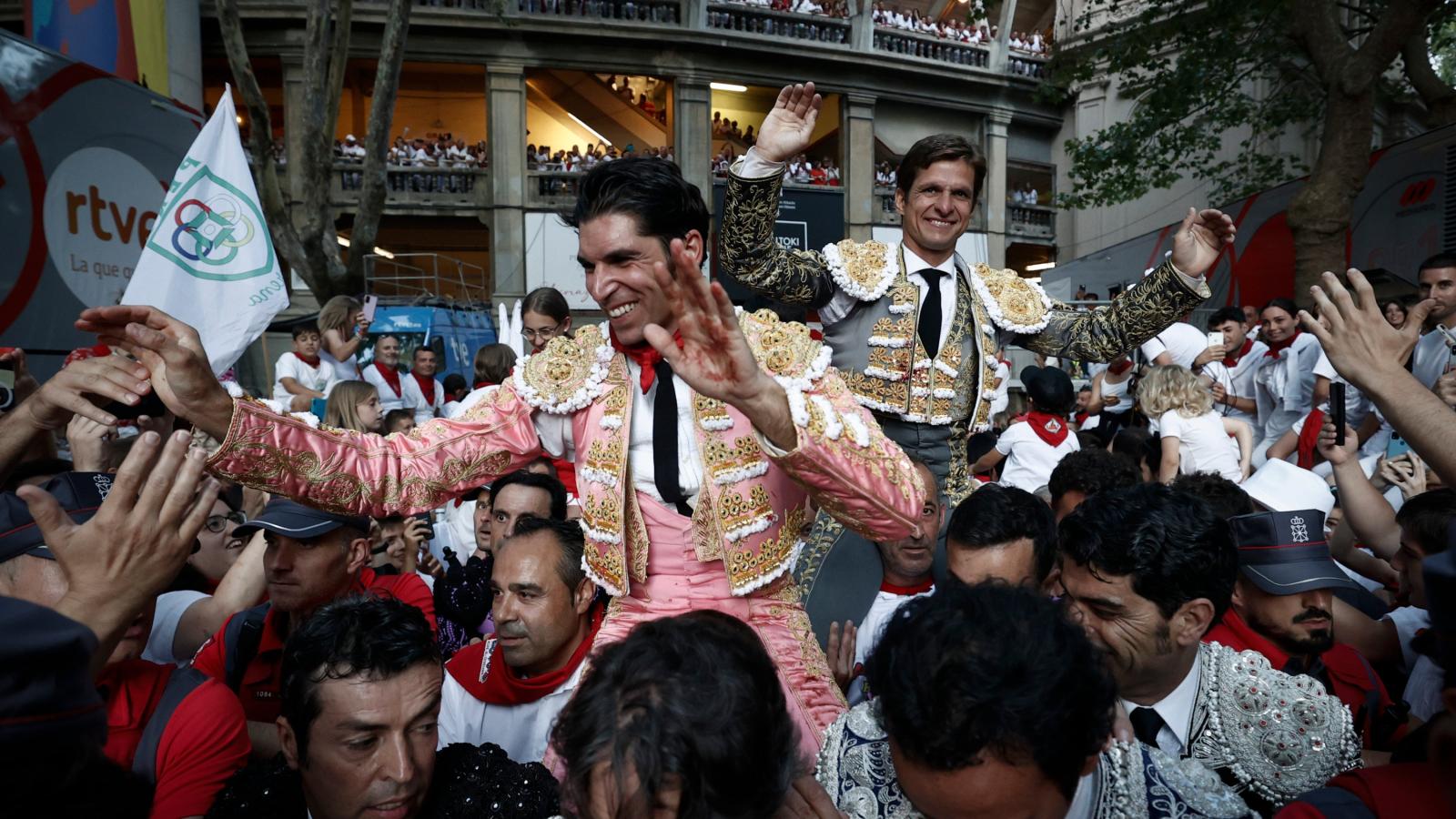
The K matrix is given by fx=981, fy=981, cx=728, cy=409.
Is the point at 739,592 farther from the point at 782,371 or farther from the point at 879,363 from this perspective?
the point at 879,363

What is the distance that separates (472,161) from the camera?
23.8 m

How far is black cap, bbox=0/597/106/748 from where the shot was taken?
3.25ft

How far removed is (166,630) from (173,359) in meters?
1.56

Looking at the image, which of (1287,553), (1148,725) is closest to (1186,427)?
(1287,553)

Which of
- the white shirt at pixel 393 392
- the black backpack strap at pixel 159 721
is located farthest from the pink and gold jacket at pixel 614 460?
the white shirt at pixel 393 392

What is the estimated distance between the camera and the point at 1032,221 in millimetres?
29234

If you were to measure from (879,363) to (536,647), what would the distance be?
158 cm

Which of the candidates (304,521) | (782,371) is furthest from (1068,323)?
(304,521)

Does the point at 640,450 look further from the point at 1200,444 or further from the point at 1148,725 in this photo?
the point at 1200,444

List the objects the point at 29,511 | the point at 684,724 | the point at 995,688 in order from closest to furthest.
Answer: the point at 684,724, the point at 995,688, the point at 29,511

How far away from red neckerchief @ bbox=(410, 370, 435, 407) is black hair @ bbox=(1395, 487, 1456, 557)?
7.85 m

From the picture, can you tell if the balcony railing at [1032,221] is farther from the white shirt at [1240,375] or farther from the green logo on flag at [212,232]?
the green logo on flag at [212,232]

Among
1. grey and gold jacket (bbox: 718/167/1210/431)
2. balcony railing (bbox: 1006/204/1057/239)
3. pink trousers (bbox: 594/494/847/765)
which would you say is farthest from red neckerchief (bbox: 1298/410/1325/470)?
balcony railing (bbox: 1006/204/1057/239)

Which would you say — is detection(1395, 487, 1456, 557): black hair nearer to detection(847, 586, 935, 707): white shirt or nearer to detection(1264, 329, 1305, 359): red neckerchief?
detection(847, 586, 935, 707): white shirt
